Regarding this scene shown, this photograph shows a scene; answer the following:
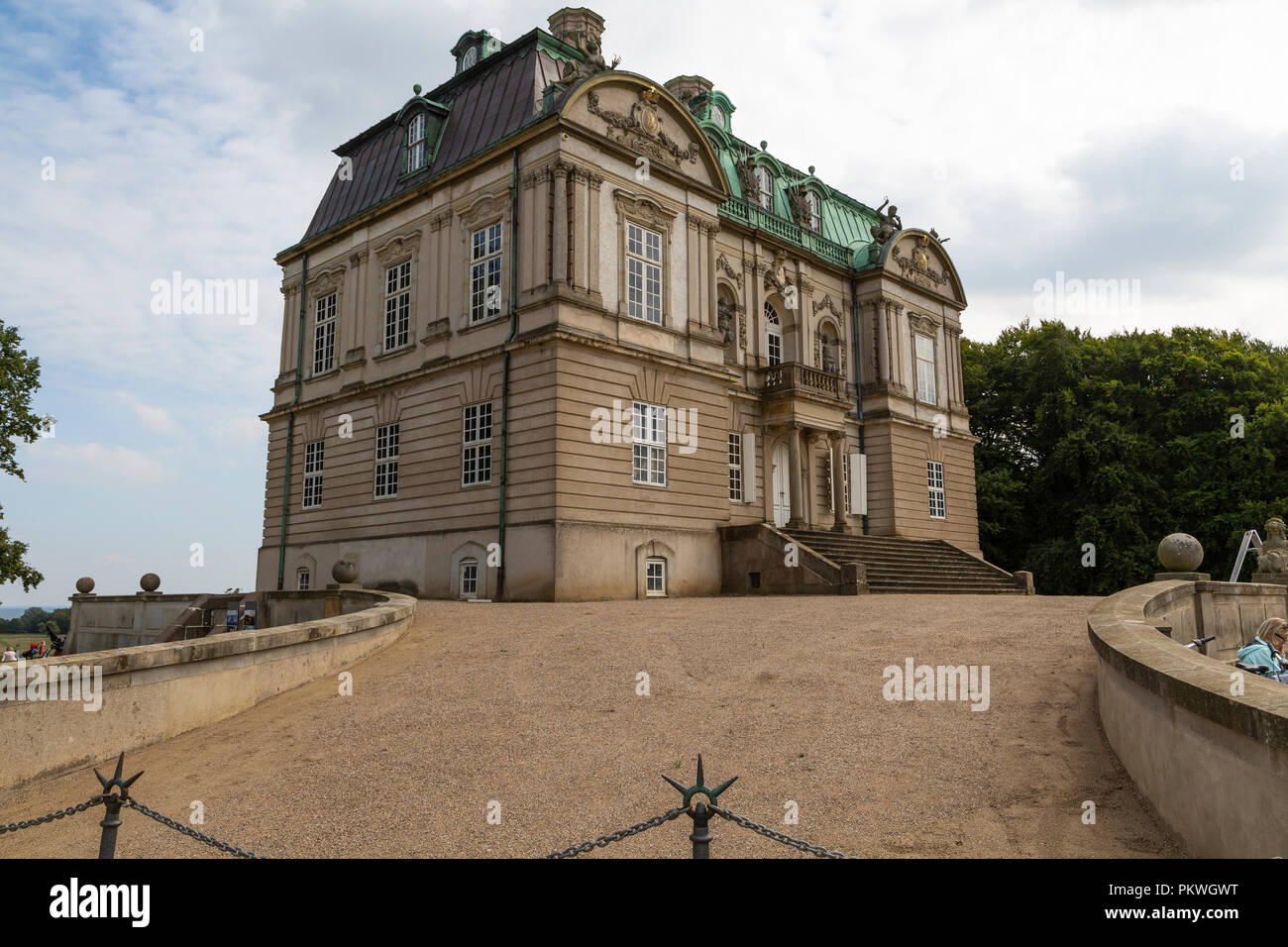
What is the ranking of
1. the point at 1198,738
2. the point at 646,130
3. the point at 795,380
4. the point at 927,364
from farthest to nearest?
the point at 927,364, the point at 795,380, the point at 646,130, the point at 1198,738

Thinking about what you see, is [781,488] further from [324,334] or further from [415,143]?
[324,334]

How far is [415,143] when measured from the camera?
1172 inches

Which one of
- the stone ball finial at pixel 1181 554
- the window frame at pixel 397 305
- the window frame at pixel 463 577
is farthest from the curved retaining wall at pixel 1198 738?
the window frame at pixel 397 305

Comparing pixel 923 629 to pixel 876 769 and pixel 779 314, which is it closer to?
pixel 876 769

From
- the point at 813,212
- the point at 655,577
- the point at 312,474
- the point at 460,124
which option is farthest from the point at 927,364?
the point at 312,474

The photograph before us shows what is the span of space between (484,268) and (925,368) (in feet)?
65.6

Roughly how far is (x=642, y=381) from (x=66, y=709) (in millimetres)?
17568

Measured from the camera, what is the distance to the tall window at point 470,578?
78.6 ft

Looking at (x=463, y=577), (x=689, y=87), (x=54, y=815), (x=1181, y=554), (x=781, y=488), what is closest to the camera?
(x=54, y=815)

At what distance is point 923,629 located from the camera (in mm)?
14211

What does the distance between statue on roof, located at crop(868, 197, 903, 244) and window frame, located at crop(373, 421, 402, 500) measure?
2027cm

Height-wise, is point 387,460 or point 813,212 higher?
point 813,212
